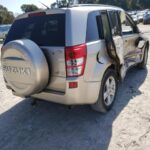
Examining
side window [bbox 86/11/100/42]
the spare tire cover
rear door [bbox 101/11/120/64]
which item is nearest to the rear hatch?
the spare tire cover

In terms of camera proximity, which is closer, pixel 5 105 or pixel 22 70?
pixel 22 70

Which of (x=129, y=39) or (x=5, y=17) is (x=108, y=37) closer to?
(x=129, y=39)

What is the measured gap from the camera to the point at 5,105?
202 inches

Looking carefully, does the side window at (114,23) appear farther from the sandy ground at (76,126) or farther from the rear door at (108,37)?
the sandy ground at (76,126)

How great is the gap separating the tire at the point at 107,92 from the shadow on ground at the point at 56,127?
14 cm

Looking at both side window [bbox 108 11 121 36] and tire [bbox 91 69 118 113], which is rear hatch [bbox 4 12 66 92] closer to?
tire [bbox 91 69 118 113]

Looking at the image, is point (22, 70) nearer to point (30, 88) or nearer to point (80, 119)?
point (30, 88)

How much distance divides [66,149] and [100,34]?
1864 mm

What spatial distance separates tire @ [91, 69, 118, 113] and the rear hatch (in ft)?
2.41

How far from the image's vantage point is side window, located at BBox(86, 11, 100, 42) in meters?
3.86

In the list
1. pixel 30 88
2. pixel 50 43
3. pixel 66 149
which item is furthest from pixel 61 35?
pixel 66 149

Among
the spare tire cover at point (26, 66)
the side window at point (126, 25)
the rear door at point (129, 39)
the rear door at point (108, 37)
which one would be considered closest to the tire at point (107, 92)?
the rear door at point (108, 37)

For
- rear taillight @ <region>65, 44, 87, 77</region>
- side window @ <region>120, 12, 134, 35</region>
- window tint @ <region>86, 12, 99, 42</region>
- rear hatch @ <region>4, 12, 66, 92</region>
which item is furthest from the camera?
side window @ <region>120, 12, 134, 35</region>

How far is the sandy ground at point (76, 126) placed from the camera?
3561mm
